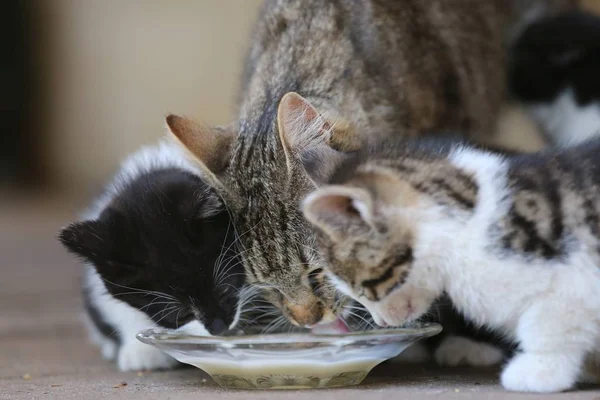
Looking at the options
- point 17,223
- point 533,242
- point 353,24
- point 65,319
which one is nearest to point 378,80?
point 353,24

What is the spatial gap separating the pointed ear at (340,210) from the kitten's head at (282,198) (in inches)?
11.1

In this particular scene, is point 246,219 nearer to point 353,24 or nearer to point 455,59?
point 353,24

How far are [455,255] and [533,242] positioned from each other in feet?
0.52

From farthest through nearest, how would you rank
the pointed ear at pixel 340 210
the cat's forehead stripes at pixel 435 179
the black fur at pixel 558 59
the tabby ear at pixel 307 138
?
the black fur at pixel 558 59
the tabby ear at pixel 307 138
the cat's forehead stripes at pixel 435 179
the pointed ear at pixel 340 210

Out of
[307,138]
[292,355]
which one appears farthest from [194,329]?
[307,138]

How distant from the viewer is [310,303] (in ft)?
7.00

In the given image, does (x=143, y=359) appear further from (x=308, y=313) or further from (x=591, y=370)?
(x=591, y=370)

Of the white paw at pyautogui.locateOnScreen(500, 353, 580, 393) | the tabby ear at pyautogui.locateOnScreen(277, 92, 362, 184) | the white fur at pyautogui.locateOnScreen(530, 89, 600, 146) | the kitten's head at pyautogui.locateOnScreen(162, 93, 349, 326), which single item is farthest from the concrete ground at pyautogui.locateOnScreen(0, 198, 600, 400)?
the white fur at pyautogui.locateOnScreen(530, 89, 600, 146)

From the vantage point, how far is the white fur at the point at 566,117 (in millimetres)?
3275

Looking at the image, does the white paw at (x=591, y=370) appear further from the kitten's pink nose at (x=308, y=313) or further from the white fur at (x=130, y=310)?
the white fur at (x=130, y=310)

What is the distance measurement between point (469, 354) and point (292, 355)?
0.65 metres

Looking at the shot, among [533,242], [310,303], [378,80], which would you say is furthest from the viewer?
[378,80]

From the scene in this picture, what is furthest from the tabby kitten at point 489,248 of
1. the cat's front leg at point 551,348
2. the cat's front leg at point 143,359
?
the cat's front leg at point 143,359

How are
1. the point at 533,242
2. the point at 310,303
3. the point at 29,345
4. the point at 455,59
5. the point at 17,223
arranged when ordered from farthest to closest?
the point at 17,223, the point at 455,59, the point at 29,345, the point at 310,303, the point at 533,242
